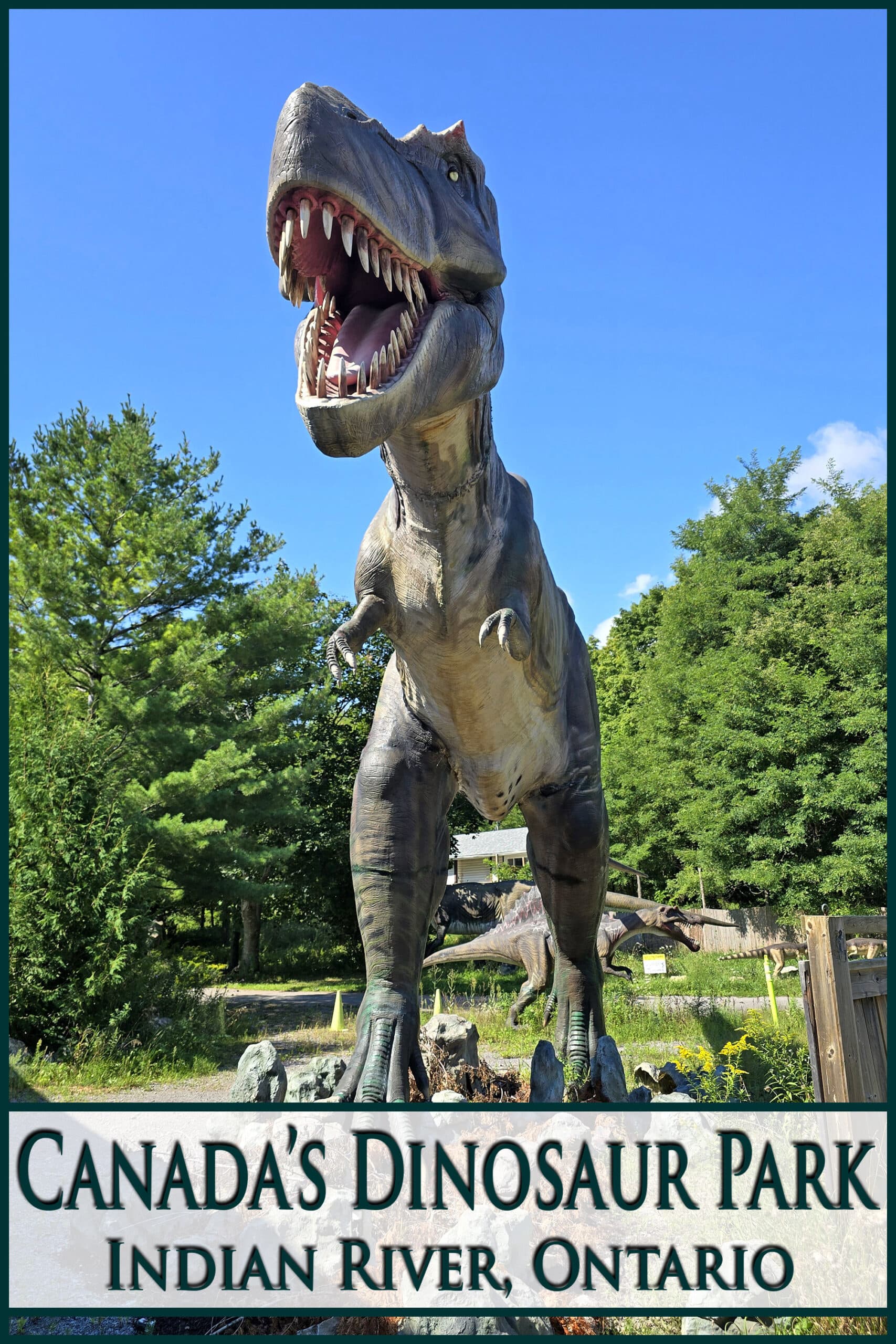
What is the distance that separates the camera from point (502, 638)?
236cm

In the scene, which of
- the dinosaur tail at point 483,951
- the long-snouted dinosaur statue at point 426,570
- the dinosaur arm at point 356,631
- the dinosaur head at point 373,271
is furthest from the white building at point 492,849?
the dinosaur head at point 373,271

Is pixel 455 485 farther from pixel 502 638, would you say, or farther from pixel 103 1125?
pixel 103 1125

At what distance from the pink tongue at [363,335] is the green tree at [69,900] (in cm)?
806

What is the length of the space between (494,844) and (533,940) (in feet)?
68.0

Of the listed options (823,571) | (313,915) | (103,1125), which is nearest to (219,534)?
(313,915)

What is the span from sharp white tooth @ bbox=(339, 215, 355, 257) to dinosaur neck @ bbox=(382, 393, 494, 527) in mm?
490

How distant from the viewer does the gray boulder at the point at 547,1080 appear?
3.09 meters

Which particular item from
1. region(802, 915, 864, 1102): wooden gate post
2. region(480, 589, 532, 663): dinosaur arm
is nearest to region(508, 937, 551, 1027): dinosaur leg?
region(802, 915, 864, 1102): wooden gate post

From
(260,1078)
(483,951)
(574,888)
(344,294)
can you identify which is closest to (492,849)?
(483,951)

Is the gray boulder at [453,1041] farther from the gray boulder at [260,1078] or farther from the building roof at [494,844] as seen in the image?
the building roof at [494,844]

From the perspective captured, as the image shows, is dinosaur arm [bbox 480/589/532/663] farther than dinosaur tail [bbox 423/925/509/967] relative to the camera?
No

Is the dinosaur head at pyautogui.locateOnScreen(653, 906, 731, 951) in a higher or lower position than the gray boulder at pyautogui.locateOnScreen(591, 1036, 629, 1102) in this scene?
lower

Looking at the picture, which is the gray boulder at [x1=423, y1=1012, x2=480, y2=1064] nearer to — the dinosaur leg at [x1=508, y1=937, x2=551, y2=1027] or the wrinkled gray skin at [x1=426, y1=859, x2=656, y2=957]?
the dinosaur leg at [x1=508, y1=937, x2=551, y2=1027]

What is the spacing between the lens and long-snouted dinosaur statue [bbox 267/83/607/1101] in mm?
1868
